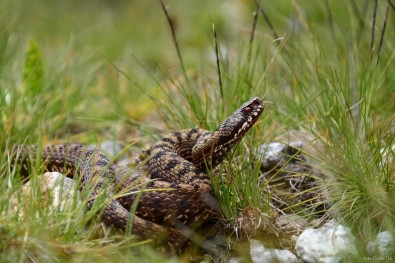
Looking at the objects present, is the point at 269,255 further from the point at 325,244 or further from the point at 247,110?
the point at 247,110

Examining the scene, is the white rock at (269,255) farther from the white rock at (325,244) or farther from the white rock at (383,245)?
the white rock at (383,245)

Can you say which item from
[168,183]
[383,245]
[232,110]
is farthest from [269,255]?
[232,110]

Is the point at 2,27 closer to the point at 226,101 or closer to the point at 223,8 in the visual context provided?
the point at 226,101

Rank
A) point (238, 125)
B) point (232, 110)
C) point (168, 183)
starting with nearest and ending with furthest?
point (168, 183) → point (238, 125) → point (232, 110)

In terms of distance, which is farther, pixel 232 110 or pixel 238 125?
pixel 232 110

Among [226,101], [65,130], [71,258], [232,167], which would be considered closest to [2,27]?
[65,130]

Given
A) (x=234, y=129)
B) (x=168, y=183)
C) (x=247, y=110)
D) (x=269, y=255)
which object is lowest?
(x=269, y=255)
